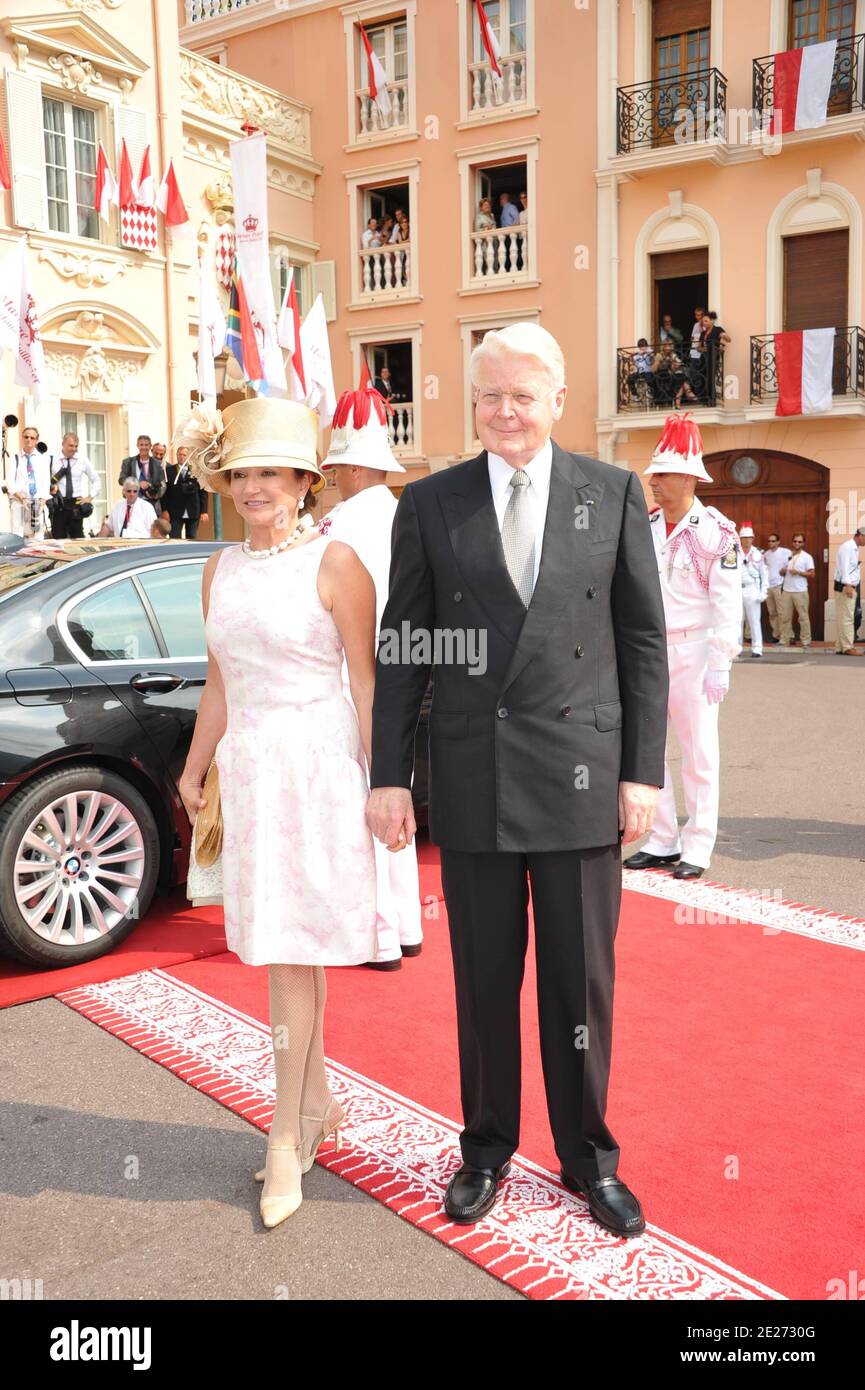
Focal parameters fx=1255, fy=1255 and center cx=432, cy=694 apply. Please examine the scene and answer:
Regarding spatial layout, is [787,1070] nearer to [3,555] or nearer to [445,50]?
[3,555]

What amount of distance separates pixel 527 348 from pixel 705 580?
365 centimetres

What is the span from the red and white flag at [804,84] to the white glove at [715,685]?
18.5 meters

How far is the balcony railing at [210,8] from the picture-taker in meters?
27.5

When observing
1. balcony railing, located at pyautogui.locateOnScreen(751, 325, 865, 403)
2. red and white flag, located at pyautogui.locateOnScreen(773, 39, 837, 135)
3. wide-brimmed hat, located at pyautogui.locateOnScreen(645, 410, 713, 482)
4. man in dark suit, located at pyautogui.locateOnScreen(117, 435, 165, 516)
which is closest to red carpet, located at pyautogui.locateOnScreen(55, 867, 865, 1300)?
wide-brimmed hat, located at pyautogui.locateOnScreen(645, 410, 713, 482)

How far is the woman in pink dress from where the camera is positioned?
3033 mm

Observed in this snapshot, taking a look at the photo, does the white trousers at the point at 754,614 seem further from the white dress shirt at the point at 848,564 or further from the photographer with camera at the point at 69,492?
the photographer with camera at the point at 69,492

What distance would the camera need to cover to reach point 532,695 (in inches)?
113

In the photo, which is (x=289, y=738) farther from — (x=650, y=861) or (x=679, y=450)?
(x=650, y=861)

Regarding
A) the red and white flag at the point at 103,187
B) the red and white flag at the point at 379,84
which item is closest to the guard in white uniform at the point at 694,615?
the red and white flag at the point at 103,187

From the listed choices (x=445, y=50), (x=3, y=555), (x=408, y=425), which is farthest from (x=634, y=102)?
(x=3, y=555)

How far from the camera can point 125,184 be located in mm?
19438

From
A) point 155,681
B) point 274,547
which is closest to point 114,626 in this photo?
point 155,681

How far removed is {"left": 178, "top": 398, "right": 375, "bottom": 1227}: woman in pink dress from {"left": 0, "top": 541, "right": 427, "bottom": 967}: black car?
5.76 feet

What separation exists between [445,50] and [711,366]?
28.5 feet
